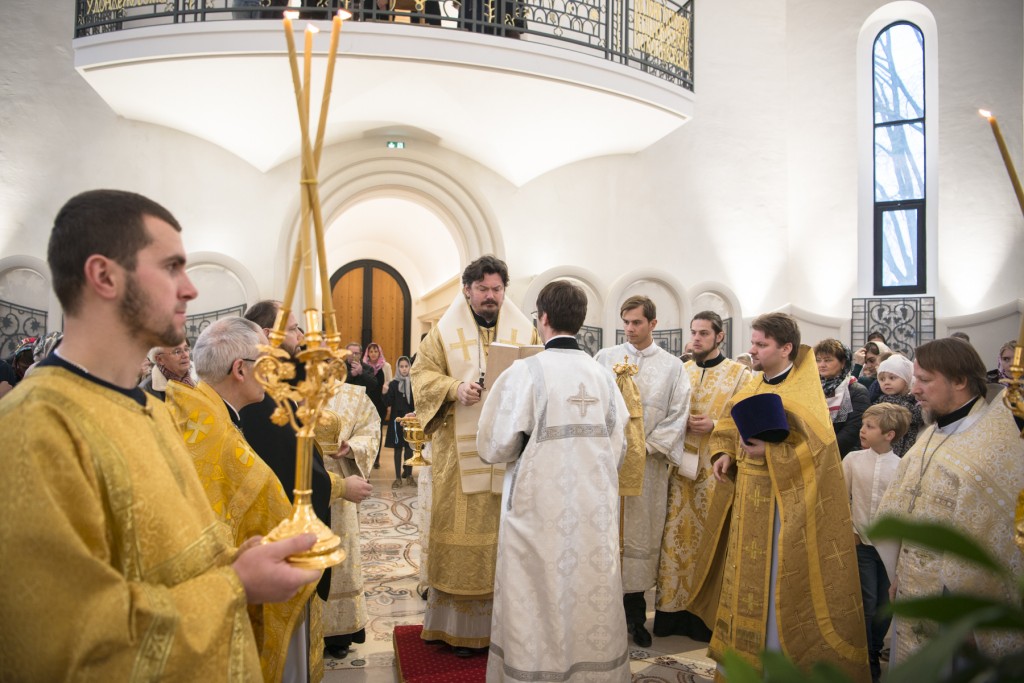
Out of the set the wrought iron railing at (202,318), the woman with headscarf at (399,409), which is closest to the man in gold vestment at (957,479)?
the woman with headscarf at (399,409)

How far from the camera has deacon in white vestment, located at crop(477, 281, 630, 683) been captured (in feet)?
10.4

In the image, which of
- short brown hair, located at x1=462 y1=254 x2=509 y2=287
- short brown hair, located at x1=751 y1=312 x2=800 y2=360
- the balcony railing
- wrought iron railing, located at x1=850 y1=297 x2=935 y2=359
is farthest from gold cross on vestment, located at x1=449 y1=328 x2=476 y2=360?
wrought iron railing, located at x1=850 y1=297 x2=935 y2=359

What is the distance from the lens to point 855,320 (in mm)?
11328

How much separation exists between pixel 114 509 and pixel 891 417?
12.8ft

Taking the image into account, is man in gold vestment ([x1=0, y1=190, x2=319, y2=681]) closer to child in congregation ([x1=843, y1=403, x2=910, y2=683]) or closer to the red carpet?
the red carpet

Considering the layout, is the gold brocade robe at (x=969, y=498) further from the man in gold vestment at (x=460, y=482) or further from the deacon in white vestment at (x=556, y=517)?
the man in gold vestment at (x=460, y=482)

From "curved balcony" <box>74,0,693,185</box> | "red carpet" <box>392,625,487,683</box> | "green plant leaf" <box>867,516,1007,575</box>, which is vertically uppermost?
"curved balcony" <box>74,0,693,185</box>

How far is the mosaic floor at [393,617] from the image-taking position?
4.05 m

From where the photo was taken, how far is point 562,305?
3.36m

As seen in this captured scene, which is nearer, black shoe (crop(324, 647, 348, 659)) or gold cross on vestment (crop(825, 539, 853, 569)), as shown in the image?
gold cross on vestment (crop(825, 539, 853, 569))

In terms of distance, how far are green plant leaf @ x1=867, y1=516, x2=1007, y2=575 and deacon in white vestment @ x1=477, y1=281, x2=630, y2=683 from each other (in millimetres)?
2647

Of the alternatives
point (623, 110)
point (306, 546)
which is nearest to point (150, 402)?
point (306, 546)

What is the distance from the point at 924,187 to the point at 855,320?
227 cm

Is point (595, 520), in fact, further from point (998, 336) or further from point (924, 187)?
point (924, 187)
